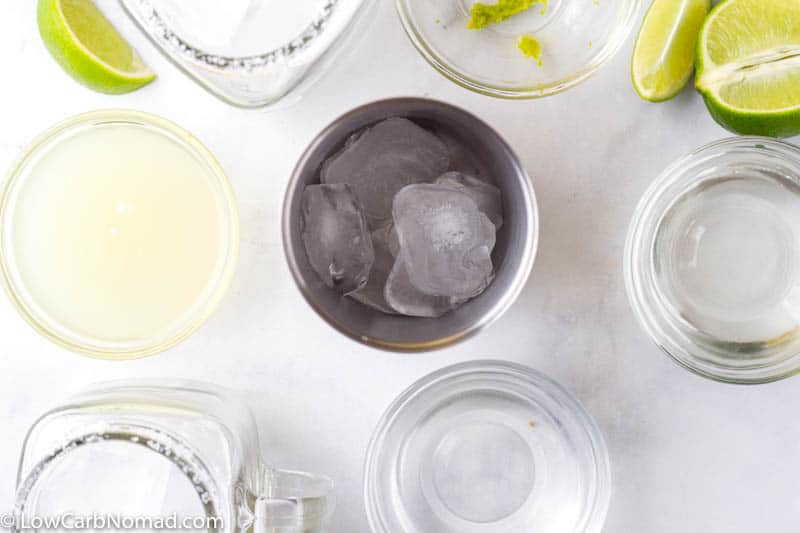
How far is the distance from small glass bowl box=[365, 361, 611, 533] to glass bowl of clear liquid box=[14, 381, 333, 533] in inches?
5.3

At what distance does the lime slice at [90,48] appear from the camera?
113 centimetres

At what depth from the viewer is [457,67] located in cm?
118

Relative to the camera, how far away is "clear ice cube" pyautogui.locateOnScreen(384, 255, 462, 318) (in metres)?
1.10

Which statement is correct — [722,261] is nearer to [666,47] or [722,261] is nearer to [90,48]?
[666,47]

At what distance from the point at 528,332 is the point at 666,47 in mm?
401

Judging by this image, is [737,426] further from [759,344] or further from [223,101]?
[223,101]

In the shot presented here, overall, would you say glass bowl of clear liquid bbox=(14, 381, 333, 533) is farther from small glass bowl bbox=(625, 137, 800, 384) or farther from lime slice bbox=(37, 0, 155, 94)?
small glass bowl bbox=(625, 137, 800, 384)

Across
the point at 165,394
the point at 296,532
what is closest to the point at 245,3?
the point at 165,394

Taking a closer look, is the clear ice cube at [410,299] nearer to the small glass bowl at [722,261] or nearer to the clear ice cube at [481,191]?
the clear ice cube at [481,191]

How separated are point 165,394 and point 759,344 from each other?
75 centimetres

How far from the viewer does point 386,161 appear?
3.66 feet

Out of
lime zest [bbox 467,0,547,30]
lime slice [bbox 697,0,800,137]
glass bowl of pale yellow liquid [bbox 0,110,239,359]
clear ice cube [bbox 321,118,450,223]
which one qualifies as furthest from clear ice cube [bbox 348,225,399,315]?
lime slice [bbox 697,0,800,137]

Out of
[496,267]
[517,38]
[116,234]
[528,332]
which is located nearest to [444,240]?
[496,267]

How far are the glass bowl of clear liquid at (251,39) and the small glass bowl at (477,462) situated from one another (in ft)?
1.37
